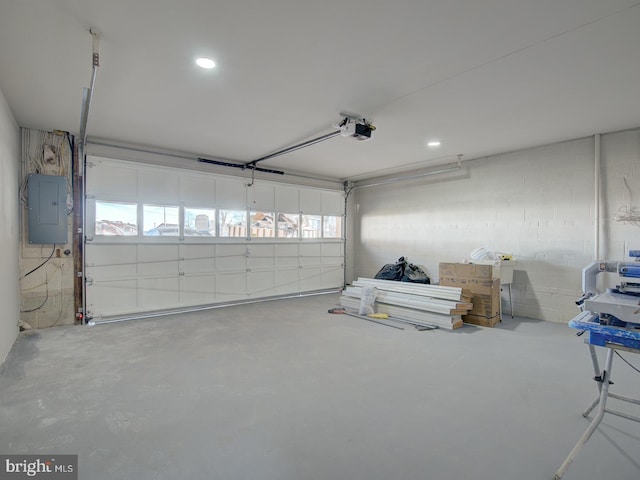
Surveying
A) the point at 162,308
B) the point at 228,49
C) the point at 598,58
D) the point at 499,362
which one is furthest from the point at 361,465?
the point at 162,308

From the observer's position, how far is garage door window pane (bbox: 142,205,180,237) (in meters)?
5.50

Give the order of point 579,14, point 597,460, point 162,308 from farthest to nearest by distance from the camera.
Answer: point 162,308
point 579,14
point 597,460

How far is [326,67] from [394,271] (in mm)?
4886

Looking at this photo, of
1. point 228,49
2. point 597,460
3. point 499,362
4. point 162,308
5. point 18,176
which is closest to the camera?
point 597,460

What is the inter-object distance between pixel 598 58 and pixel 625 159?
264 centimetres

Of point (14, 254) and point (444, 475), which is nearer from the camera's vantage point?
point (444, 475)

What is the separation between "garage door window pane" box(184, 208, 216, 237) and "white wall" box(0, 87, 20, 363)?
2.29m

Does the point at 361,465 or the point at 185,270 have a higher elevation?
the point at 185,270

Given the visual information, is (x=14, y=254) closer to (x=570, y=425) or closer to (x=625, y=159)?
(x=570, y=425)

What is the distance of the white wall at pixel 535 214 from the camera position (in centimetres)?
465

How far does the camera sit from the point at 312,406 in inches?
98.0

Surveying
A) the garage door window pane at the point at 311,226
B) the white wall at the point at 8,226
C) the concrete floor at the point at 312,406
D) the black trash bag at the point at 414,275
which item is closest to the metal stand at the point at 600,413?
the concrete floor at the point at 312,406

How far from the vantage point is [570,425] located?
7.39 feet

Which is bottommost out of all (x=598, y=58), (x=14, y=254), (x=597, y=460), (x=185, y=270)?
(x=597, y=460)
